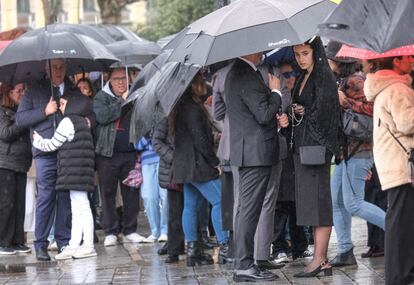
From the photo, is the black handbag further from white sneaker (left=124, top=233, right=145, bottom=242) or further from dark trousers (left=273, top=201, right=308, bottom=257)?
white sneaker (left=124, top=233, right=145, bottom=242)

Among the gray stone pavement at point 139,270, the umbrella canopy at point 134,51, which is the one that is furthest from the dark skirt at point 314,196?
the umbrella canopy at point 134,51

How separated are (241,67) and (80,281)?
109 inches

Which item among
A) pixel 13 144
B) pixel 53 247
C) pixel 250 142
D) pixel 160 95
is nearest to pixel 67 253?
pixel 53 247

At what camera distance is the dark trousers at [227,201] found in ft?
36.9

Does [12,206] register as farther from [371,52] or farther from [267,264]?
[371,52]

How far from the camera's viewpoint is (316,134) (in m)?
10.0

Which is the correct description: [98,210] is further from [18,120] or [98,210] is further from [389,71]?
[389,71]

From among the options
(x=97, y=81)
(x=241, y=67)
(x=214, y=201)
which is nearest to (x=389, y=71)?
(x=241, y=67)

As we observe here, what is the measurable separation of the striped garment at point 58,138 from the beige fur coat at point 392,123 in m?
Answer: 4.78

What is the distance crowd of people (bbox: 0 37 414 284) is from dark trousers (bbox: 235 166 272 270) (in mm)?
12

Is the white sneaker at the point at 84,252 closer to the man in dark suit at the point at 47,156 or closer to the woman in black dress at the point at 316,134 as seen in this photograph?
the man in dark suit at the point at 47,156

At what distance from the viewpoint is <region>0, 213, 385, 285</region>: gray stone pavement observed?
10.4 meters

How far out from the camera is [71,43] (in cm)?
1272

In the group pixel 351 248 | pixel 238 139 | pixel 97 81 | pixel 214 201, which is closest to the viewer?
pixel 238 139
